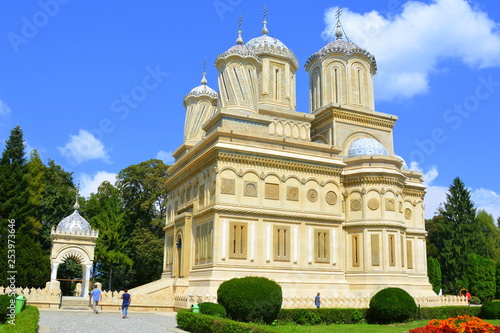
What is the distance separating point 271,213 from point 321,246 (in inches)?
126

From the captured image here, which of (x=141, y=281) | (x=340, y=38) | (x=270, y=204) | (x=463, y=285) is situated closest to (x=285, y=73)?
(x=340, y=38)

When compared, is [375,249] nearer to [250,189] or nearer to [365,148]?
[365,148]

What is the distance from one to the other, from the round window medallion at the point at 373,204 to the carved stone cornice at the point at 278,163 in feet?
7.29

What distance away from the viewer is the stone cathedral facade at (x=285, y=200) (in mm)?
21984

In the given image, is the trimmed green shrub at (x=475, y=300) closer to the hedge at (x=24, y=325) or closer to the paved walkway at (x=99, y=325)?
the paved walkway at (x=99, y=325)

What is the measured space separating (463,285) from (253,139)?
87.8 feet

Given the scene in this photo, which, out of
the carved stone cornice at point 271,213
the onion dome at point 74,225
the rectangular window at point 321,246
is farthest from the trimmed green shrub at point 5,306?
the onion dome at point 74,225

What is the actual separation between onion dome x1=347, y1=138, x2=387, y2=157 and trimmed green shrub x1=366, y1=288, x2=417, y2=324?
29.0ft

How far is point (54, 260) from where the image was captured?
27016 millimetres

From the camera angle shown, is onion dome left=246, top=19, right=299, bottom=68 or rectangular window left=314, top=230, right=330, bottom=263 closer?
rectangular window left=314, top=230, right=330, bottom=263

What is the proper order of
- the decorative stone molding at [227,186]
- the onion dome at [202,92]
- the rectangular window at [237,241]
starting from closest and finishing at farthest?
Result: 1. the rectangular window at [237,241]
2. the decorative stone molding at [227,186]
3. the onion dome at [202,92]

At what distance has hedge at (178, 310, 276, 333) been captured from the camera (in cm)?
1135

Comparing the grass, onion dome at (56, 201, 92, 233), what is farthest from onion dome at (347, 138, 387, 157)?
onion dome at (56, 201, 92, 233)

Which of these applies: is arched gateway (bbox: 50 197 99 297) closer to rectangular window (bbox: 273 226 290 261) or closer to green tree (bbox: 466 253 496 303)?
rectangular window (bbox: 273 226 290 261)
